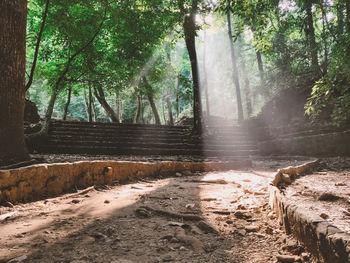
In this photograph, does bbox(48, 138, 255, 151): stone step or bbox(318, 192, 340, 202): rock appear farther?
bbox(48, 138, 255, 151): stone step

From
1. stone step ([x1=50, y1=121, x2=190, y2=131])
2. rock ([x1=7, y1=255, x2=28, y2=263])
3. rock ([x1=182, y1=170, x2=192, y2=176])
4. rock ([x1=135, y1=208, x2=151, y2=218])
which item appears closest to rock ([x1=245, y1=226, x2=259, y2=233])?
rock ([x1=135, y1=208, x2=151, y2=218])

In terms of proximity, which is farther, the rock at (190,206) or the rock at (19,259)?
the rock at (190,206)

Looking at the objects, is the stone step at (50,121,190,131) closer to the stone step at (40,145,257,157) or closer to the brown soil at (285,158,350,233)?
the stone step at (40,145,257,157)

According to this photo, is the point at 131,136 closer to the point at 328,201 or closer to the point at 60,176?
the point at 60,176

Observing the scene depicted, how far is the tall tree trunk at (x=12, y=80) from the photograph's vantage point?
9.89 ft

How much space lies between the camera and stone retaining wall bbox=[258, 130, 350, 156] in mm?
5995

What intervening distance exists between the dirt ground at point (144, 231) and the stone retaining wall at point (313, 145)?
511 centimetres

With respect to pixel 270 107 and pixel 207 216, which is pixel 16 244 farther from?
pixel 270 107

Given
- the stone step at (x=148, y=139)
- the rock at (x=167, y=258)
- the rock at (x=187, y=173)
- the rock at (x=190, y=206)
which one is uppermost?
the stone step at (x=148, y=139)

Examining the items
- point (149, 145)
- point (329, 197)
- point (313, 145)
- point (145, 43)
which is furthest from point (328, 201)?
point (145, 43)

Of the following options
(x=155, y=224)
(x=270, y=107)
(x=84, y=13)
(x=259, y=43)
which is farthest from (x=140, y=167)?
(x=270, y=107)

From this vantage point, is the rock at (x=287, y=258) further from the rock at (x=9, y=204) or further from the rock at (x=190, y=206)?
the rock at (x=9, y=204)

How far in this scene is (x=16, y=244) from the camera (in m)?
1.35

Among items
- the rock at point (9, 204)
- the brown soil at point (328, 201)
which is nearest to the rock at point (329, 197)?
the brown soil at point (328, 201)
